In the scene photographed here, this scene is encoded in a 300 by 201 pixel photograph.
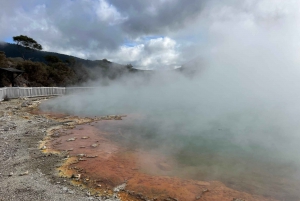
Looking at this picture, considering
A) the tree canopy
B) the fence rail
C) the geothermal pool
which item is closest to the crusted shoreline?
the geothermal pool

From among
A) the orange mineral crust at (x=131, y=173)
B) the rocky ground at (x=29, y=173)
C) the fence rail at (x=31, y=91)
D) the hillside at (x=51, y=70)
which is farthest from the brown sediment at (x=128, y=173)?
the hillside at (x=51, y=70)

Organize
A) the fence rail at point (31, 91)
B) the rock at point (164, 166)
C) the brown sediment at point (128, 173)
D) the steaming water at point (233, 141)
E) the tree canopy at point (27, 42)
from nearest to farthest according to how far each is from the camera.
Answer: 1. the brown sediment at point (128, 173)
2. the steaming water at point (233, 141)
3. the rock at point (164, 166)
4. the fence rail at point (31, 91)
5. the tree canopy at point (27, 42)

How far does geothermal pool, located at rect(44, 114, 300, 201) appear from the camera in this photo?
12.2 ft

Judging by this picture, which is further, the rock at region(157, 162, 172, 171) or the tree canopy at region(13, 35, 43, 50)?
the tree canopy at region(13, 35, 43, 50)

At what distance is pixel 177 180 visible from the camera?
407 cm

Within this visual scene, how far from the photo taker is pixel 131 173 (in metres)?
4.28

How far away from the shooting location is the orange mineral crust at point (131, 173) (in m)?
3.54

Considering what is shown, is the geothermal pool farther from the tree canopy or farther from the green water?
the tree canopy

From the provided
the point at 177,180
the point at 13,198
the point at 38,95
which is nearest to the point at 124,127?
the point at 177,180

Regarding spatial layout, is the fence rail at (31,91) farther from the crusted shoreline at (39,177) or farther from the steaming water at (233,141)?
the crusted shoreline at (39,177)

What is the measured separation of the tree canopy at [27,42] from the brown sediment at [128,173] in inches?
1142

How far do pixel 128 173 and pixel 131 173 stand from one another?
57 millimetres

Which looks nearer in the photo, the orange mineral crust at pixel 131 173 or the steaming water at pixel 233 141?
the orange mineral crust at pixel 131 173

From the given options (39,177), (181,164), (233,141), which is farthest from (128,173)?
(233,141)
